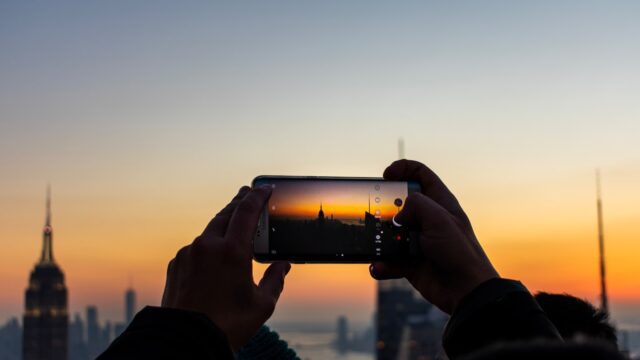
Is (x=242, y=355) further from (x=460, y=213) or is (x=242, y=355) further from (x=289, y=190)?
(x=460, y=213)

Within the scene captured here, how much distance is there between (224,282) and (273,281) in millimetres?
290

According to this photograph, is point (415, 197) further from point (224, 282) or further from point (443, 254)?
point (224, 282)

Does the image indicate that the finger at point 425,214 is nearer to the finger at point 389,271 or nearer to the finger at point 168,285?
the finger at point 389,271

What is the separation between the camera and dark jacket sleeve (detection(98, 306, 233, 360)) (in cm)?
158

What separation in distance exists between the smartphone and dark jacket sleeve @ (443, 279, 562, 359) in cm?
82

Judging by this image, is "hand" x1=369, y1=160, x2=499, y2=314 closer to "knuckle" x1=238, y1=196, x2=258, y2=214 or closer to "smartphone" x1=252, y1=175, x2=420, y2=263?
"smartphone" x1=252, y1=175, x2=420, y2=263

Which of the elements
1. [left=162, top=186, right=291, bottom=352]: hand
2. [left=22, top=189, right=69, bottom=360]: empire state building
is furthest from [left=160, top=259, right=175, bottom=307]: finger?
[left=22, top=189, right=69, bottom=360]: empire state building

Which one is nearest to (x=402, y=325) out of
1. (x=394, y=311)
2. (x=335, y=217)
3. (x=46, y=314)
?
(x=394, y=311)

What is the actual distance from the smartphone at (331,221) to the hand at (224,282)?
1.03 m

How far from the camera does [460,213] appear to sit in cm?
263

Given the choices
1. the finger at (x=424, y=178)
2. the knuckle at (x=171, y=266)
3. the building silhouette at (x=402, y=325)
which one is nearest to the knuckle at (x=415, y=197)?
the finger at (x=424, y=178)

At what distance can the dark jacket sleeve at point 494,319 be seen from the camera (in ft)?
6.32

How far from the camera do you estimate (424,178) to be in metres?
3.01

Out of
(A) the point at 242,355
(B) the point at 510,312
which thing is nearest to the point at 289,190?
(A) the point at 242,355
